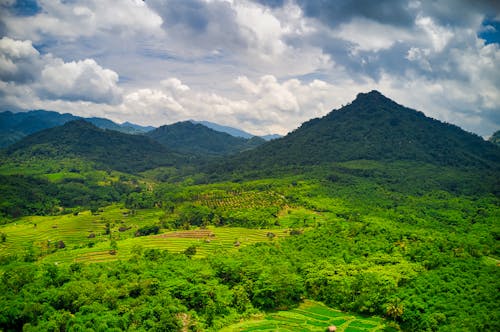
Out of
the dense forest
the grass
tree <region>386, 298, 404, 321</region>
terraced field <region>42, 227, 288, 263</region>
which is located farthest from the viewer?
the grass

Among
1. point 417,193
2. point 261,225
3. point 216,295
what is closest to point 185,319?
point 216,295

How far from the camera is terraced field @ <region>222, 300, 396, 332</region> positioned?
57.3 m

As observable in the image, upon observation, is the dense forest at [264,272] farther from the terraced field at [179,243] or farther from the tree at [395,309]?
the terraced field at [179,243]

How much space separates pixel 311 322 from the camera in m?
59.7

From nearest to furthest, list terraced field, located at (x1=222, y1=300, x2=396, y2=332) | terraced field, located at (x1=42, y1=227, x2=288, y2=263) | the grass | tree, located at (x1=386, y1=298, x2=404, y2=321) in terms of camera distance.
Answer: tree, located at (x1=386, y1=298, x2=404, y2=321) < terraced field, located at (x1=222, y1=300, x2=396, y2=332) < terraced field, located at (x1=42, y1=227, x2=288, y2=263) < the grass

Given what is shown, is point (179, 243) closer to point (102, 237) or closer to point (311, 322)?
point (102, 237)

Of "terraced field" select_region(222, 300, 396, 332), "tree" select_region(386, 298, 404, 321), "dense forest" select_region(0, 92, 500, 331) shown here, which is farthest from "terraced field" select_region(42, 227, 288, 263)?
"tree" select_region(386, 298, 404, 321)

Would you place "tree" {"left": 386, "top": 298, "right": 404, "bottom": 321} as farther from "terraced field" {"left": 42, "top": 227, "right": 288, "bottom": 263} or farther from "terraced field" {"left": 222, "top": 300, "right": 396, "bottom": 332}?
"terraced field" {"left": 42, "top": 227, "right": 288, "bottom": 263}

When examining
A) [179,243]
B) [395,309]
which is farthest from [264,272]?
[179,243]

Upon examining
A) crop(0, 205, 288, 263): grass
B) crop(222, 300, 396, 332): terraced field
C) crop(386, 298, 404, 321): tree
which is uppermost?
crop(386, 298, 404, 321): tree

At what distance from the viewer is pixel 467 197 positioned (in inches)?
6176

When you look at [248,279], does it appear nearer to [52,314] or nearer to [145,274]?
[145,274]

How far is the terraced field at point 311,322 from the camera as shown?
5731cm

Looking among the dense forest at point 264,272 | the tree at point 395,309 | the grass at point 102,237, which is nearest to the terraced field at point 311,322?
the dense forest at point 264,272
